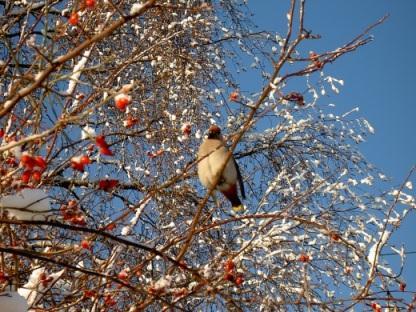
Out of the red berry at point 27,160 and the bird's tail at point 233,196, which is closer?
the red berry at point 27,160

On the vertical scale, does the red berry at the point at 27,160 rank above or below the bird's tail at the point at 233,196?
below

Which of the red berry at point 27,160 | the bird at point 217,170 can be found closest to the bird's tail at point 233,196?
the bird at point 217,170

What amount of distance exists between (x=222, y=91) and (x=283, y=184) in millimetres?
1244

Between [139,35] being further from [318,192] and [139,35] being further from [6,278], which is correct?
[6,278]

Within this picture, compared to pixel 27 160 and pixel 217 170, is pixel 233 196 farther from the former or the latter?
pixel 27 160

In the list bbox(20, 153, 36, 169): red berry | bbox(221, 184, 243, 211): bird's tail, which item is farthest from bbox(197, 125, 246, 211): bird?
bbox(20, 153, 36, 169): red berry

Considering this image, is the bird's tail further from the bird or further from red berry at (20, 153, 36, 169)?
red berry at (20, 153, 36, 169)

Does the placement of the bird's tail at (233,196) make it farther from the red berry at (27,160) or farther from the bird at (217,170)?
the red berry at (27,160)

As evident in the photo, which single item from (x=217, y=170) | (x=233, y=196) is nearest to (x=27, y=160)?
(x=217, y=170)

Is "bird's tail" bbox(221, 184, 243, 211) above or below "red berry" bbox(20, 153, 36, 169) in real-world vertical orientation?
above

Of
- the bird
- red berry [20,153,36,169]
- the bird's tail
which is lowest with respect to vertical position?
red berry [20,153,36,169]

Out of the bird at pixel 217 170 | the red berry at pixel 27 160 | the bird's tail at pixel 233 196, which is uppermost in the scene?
the bird at pixel 217 170

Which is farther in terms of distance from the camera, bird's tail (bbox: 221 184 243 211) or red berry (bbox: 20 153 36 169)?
bird's tail (bbox: 221 184 243 211)

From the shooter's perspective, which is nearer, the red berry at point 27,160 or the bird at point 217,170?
the red berry at point 27,160
